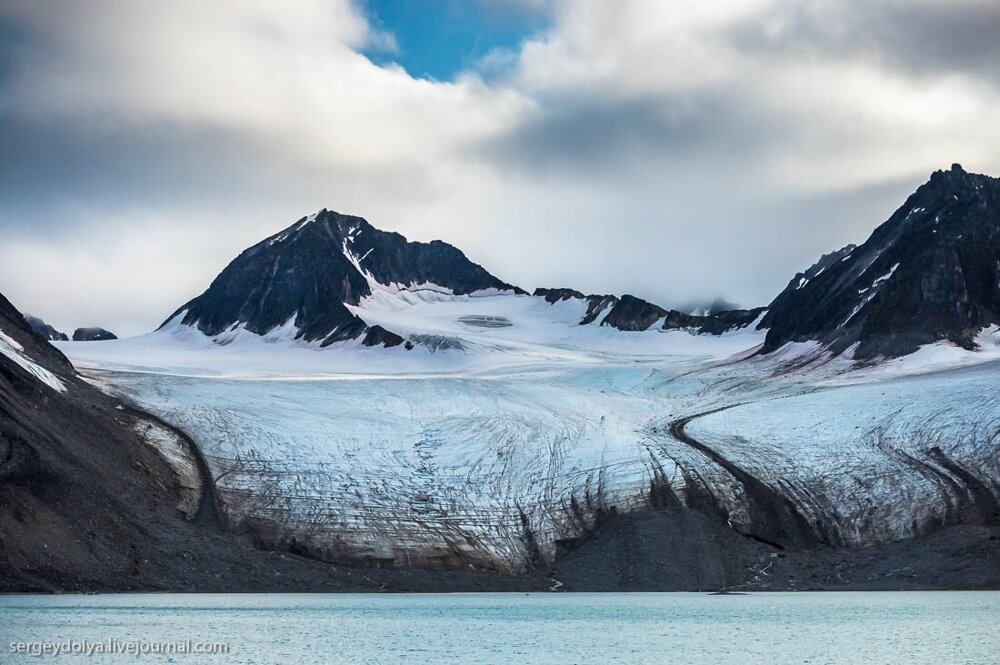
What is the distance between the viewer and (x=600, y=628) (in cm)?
5100

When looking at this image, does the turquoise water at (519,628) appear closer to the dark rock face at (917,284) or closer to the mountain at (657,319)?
the dark rock face at (917,284)

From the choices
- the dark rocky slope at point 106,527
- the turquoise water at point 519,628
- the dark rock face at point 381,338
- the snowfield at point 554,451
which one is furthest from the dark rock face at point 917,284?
the dark rocky slope at point 106,527

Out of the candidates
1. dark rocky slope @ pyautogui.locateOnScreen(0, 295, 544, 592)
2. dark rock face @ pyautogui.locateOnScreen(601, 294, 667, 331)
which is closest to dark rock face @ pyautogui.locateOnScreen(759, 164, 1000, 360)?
dark rock face @ pyautogui.locateOnScreen(601, 294, 667, 331)

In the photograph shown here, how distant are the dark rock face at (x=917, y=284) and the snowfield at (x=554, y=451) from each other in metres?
4.30

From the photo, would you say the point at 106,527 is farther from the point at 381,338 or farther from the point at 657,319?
the point at 657,319

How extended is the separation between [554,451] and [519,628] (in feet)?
124

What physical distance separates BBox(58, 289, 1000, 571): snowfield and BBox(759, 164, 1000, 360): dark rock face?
430 cm

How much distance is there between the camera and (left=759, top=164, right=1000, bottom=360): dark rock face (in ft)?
398

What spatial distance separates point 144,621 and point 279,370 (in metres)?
101

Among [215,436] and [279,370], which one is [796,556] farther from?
[279,370]

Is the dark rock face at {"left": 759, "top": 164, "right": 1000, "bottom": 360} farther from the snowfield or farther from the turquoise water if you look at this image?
the turquoise water

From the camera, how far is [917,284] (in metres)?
125

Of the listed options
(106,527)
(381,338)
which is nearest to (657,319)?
(381,338)

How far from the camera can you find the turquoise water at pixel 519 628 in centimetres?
4094
